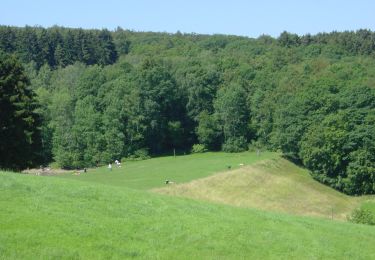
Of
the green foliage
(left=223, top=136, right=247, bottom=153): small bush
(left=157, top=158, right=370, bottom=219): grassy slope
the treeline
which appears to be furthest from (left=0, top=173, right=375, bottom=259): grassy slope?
the treeline

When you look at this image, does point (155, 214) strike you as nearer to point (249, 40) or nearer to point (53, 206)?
point (53, 206)

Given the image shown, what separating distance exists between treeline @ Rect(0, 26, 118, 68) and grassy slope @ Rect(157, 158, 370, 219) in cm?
7639

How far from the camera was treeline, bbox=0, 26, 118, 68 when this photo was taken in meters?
124

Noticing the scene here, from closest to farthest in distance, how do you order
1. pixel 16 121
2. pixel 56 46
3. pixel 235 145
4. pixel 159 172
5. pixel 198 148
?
pixel 16 121 < pixel 159 172 < pixel 235 145 < pixel 198 148 < pixel 56 46

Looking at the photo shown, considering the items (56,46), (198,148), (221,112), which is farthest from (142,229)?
(56,46)

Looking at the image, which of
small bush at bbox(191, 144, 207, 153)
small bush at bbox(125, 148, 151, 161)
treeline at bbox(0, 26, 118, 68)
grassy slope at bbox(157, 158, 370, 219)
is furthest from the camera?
treeline at bbox(0, 26, 118, 68)

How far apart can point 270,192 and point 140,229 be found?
39.8 meters

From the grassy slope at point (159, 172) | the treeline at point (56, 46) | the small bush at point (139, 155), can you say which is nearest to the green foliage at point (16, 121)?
the grassy slope at point (159, 172)

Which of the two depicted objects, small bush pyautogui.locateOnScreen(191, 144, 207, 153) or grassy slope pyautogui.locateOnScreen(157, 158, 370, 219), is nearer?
grassy slope pyautogui.locateOnScreen(157, 158, 370, 219)

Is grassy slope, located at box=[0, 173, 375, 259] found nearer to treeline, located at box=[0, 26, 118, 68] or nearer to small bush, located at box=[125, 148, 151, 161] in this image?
small bush, located at box=[125, 148, 151, 161]

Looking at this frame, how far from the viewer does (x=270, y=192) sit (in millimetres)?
56000

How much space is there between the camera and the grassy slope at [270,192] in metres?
52.1

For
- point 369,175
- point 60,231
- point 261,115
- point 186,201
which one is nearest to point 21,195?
point 60,231

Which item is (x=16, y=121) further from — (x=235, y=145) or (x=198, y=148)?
(x=235, y=145)
